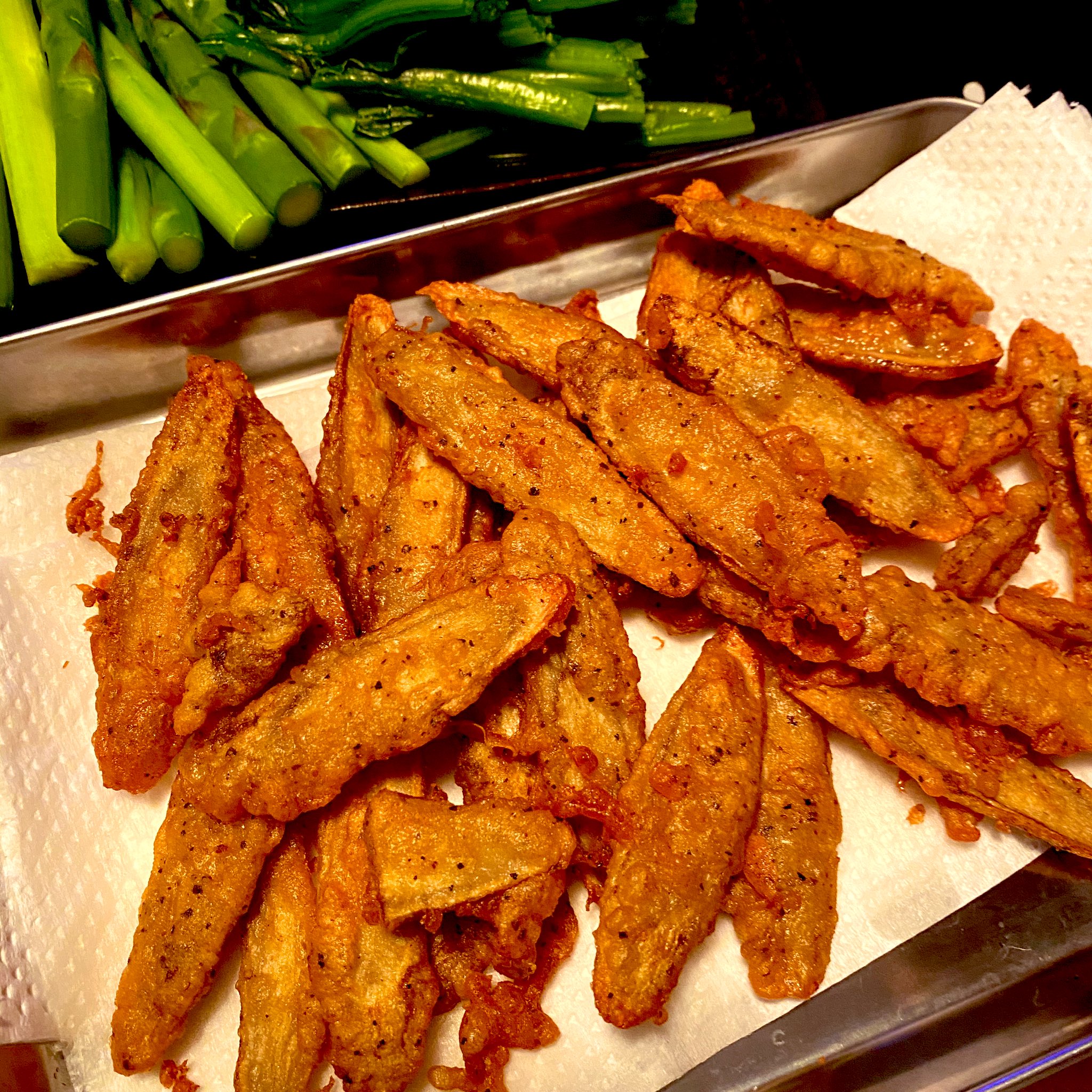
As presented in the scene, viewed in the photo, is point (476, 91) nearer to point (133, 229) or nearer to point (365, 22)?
point (365, 22)

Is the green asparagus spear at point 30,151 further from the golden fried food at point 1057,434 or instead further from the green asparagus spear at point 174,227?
the golden fried food at point 1057,434

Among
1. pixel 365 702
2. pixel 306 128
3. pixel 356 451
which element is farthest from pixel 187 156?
pixel 365 702

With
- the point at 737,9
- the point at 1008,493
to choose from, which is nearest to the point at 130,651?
the point at 1008,493

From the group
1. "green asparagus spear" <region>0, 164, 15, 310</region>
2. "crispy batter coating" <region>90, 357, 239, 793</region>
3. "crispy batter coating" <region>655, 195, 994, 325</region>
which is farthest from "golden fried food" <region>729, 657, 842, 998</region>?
"green asparagus spear" <region>0, 164, 15, 310</region>

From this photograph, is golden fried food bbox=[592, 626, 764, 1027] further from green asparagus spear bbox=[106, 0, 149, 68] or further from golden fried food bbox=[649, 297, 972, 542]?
green asparagus spear bbox=[106, 0, 149, 68]

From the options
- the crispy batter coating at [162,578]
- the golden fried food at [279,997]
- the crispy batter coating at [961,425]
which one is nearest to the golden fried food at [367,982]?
the golden fried food at [279,997]

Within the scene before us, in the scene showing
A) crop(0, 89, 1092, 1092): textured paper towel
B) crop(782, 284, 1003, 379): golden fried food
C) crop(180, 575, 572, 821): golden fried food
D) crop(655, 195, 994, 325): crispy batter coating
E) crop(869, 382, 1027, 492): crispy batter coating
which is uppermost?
crop(655, 195, 994, 325): crispy batter coating

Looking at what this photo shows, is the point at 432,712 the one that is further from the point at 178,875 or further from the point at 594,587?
the point at 178,875
